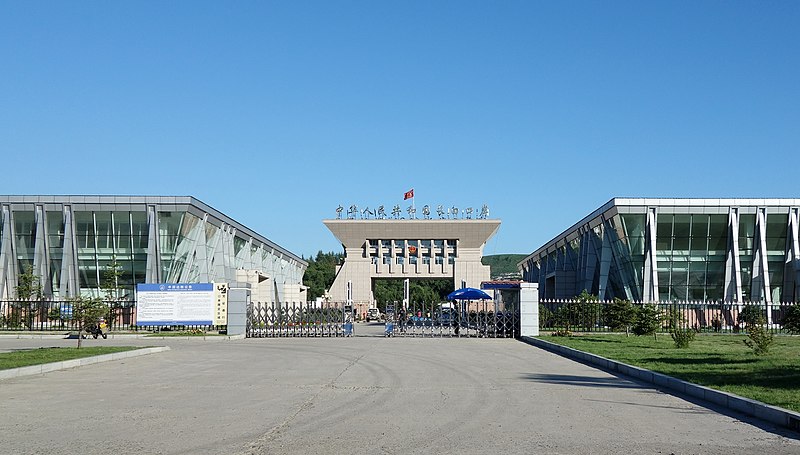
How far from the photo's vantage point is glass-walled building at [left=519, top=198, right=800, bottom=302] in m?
50.7

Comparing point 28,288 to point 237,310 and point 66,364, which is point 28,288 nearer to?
point 237,310

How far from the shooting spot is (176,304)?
35.8m

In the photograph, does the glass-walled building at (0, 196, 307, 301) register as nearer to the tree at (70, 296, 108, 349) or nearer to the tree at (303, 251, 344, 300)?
the tree at (70, 296, 108, 349)

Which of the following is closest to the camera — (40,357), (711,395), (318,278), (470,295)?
(711,395)

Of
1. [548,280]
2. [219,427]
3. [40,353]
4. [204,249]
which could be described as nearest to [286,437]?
[219,427]

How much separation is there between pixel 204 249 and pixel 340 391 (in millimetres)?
48203

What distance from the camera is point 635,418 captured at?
1045cm

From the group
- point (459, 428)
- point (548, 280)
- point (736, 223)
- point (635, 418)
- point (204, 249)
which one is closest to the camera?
point (459, 428)

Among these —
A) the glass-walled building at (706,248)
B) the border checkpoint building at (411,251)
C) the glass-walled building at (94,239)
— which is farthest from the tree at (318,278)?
the glass-walled building at (706,248)

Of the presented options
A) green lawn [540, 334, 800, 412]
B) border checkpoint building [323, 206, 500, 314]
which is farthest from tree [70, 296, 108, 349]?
border checkpoint building [323, 206, 500, 314]

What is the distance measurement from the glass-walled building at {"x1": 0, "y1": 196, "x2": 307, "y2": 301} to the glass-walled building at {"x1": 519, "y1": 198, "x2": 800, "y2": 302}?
30.1 metres

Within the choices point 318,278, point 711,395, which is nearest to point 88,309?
point 711,395

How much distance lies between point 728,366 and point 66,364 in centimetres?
1520

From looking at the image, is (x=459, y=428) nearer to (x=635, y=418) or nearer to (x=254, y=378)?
(x=635, y=418)
